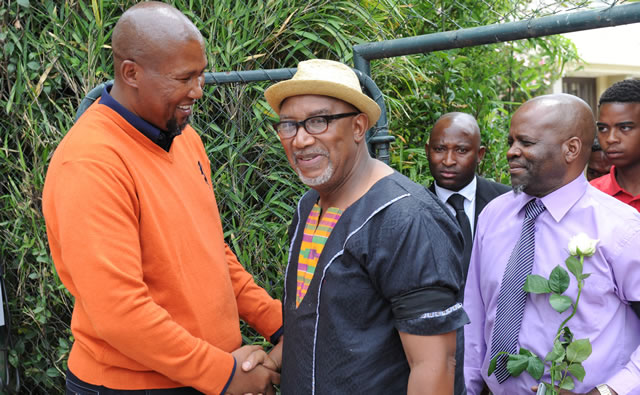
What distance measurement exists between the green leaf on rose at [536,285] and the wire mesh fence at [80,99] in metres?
1.63

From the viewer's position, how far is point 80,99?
3676mm

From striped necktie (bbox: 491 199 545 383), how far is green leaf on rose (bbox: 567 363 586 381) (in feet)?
0.94

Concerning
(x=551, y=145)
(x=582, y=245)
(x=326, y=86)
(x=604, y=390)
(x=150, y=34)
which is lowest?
(x=604, y=390)

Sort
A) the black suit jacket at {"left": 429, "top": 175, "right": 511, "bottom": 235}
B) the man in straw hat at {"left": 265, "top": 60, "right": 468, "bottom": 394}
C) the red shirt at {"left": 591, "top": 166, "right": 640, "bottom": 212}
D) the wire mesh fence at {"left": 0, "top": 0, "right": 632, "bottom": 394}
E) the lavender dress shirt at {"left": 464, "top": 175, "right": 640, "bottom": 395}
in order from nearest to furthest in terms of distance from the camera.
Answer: the man in straw hat at {"left": 265, "top": 60, "right": 468, "bottom": 394}, the lavender dress shirt at {"left": 464, "top": 175, "right": 640, "bottom": 395}, the red shirt at {"left": 591, "top": 166, "right": 640, "bottom": 212}, the wire mesh fence at {"left": 0, "top": 0, "right": 632, "bottom": 394}, the black suit jacket at {"left": 429, "top": 175, "right": 511, "bottom": 235}

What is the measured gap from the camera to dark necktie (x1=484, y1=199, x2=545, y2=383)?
2.25 metres

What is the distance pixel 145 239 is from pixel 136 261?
12 centimetres

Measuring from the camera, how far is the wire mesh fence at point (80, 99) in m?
3.50

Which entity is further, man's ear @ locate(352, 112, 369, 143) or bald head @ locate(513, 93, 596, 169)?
bald head @ locate(513, 93, 596, 169)

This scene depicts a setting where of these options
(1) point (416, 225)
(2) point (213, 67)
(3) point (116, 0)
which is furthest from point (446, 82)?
(1) point (416, 225)

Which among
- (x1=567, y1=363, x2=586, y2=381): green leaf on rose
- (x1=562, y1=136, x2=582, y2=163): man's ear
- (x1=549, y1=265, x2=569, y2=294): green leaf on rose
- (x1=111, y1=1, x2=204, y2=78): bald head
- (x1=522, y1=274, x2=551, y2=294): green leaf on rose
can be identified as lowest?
(x1=567, y1=363, x2=586, y2=381): green leaf on rose

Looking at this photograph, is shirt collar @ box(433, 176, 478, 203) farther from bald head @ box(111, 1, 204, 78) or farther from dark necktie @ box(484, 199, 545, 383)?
bald head @ box(111, 1, 204, 78)

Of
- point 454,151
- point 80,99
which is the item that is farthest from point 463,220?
point 80,99

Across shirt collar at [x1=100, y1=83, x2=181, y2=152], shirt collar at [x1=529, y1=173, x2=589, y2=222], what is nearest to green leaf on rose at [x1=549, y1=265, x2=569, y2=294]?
shirt collar at [x1=529, y1=173, x2=589, y2=222]

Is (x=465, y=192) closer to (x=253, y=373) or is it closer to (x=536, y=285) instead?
(x=536, y=285)
